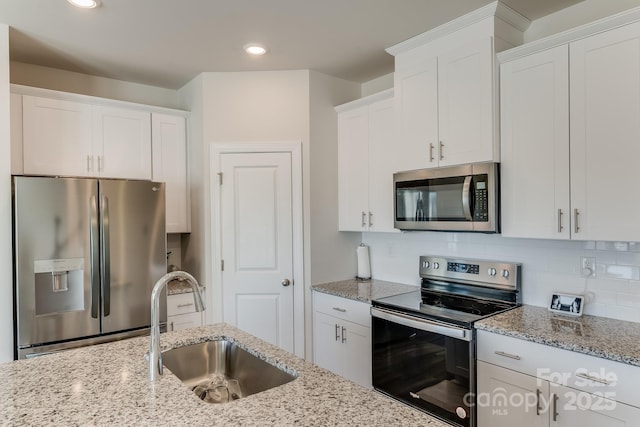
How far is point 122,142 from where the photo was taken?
310cm

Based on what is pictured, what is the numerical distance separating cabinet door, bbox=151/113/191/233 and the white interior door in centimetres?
44

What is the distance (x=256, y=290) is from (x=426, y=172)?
1.62 meters

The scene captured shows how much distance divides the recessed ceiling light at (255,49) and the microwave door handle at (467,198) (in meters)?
1.63

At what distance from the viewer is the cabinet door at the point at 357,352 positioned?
276 cm

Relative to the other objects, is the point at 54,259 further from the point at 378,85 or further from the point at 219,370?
the point at 378,85

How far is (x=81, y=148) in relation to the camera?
2.91m

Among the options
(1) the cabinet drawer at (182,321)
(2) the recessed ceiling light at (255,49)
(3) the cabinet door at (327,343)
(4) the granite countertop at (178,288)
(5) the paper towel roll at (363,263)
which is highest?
(2) the recessed ceiling light at (255,49)

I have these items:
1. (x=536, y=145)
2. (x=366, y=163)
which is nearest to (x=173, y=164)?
(x=366, y=163)

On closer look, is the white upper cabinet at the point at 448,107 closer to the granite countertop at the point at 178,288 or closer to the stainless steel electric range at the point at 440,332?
the stainless steel electric range at the point at 440,332

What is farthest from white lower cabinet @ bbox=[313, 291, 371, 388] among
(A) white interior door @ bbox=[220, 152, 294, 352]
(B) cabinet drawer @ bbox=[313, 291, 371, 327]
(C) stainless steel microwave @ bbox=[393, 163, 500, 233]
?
(C) stainless steel microwave @ bbox=[393, 163, 500, 233]

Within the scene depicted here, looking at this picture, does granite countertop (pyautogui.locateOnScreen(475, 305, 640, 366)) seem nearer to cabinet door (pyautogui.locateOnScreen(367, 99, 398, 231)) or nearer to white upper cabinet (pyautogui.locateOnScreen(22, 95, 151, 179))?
cabinet door (pyautogui.locateOnScreen(367, 99, 398, 231))

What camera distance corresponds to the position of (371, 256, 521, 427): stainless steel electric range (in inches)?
83.1

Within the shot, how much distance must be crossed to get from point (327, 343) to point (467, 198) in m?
1.57

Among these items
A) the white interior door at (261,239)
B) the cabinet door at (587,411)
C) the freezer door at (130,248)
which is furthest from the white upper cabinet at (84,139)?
the cabinet door at (587,411)
